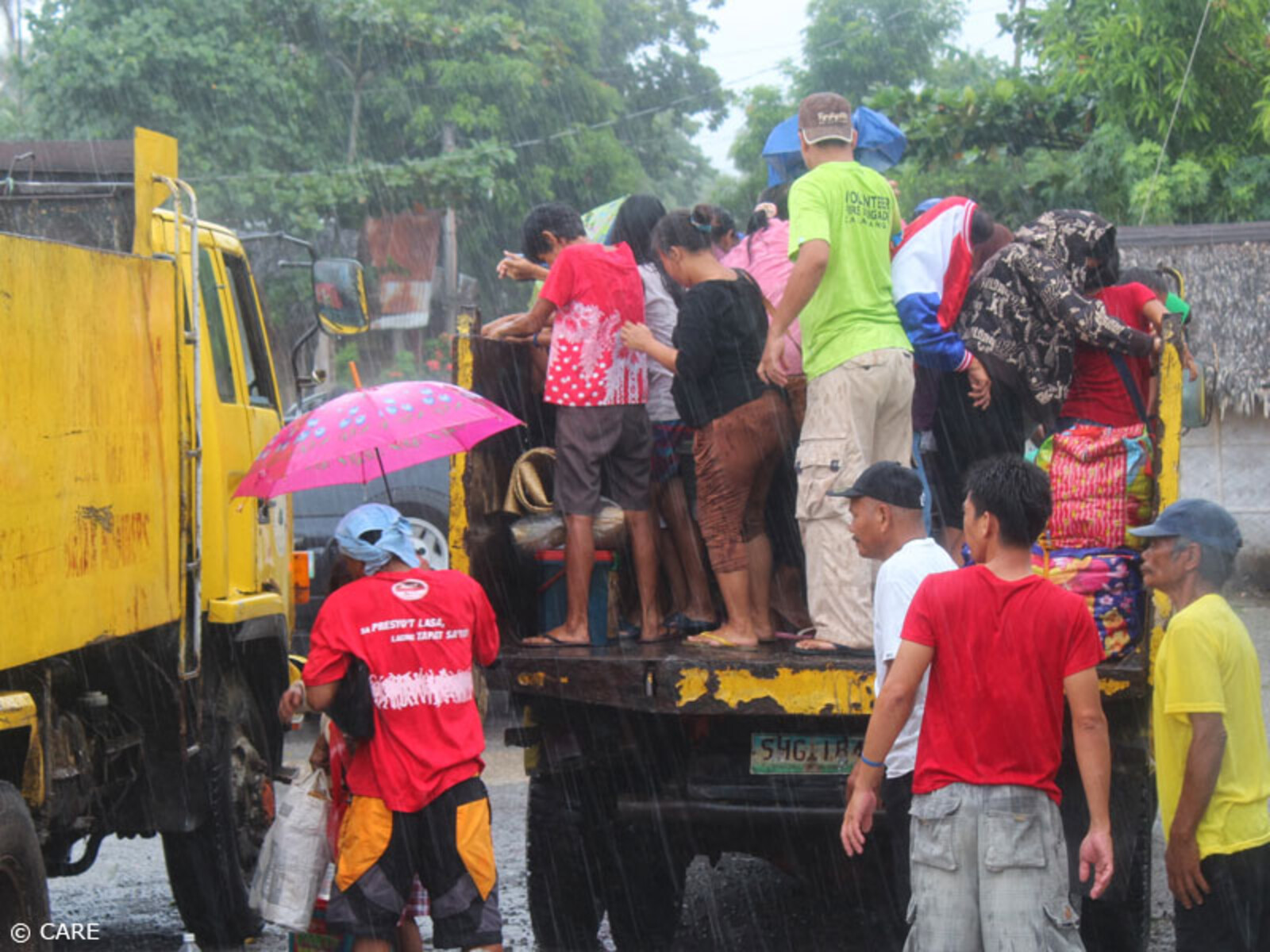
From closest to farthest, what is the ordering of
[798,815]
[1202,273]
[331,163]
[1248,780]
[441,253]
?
[1248,780] < [798,815] < [1202,273] < [331,163] < [441,253]

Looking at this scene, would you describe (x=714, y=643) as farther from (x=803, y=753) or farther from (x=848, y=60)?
(x=848, y=60)

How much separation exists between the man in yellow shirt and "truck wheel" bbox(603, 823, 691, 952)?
6.96 feet

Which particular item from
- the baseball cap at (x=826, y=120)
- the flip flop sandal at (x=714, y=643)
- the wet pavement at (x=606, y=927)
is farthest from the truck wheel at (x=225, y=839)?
the baseball cap at (x=826, y=120)

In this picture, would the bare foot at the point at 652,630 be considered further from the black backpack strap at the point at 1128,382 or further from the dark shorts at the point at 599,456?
the black backpack strap at the point at 1128,382

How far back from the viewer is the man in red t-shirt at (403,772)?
4293 mm

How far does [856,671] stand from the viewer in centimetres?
482

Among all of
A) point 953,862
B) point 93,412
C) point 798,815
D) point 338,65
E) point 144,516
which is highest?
point 338,65

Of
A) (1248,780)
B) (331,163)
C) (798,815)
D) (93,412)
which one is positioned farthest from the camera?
(331,163)

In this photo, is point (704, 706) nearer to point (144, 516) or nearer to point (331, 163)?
point (144, 516)

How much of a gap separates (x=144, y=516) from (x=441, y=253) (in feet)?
67.9

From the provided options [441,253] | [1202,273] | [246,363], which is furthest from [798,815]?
[441,253]

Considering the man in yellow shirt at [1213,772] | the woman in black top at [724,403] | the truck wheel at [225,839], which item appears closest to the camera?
the man in yellow shirt at [1213,772]

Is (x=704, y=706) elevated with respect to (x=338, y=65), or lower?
lower

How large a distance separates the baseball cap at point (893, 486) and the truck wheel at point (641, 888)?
6.23 ft
